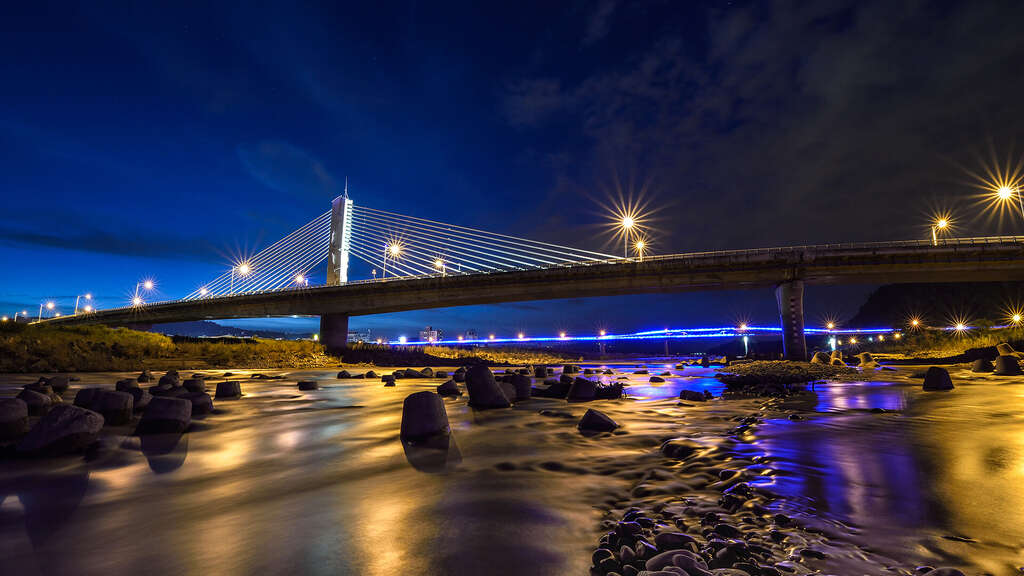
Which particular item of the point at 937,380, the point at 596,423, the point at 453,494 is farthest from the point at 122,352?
the point at 937,380

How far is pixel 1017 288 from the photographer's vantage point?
87.0 m

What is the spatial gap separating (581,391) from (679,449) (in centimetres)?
656

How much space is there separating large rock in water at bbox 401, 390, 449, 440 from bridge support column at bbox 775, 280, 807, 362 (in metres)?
41.2

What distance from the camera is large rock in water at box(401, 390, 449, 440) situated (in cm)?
630

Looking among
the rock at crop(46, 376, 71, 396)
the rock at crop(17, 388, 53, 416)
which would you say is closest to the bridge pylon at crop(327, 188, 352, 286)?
the rock at crop(46, 376, 71, 396)

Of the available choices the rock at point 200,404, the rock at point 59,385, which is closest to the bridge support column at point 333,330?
the rock at point 59,385

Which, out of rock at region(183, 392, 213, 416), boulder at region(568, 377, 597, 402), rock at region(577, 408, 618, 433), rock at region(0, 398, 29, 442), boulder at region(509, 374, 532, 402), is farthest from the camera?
boulder at region(568, 377, 597, 402)

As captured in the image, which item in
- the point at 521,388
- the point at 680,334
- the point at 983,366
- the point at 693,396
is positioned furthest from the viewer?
the point at 680,334

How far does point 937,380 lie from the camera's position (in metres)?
11.9

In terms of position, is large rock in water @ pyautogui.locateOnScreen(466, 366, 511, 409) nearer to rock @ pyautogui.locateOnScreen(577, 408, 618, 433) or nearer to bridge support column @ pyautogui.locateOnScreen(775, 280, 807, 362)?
rock @ pyautogui.locateOnScreen(577, 408, 618, 433)

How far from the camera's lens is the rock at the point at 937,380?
11.8m

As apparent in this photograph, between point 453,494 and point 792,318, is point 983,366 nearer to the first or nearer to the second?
point 792,318

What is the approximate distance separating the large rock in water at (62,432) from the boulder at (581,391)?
936cm

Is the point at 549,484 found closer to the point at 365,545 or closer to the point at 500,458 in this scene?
the point at 500,458
